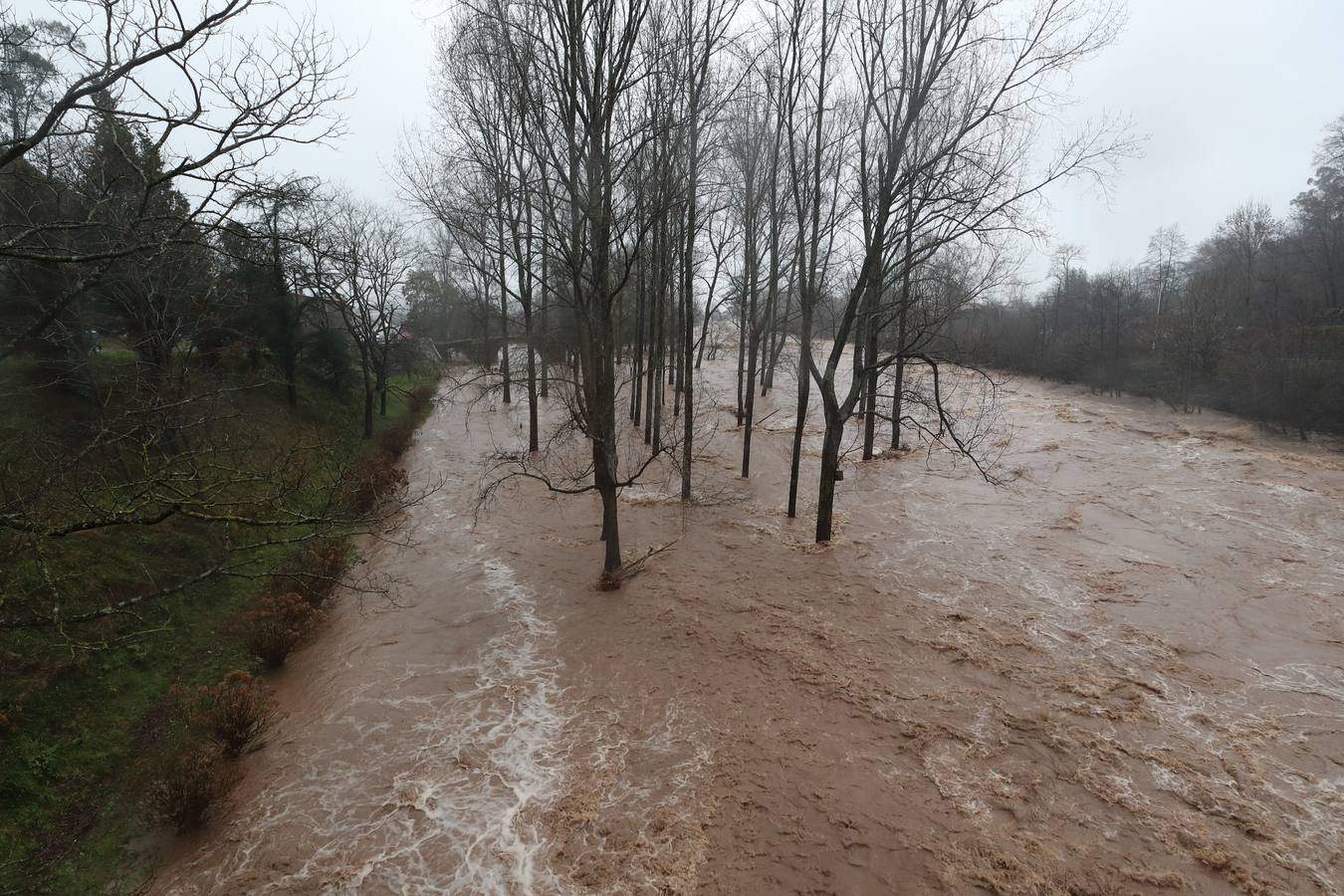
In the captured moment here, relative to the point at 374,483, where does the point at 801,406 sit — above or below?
above

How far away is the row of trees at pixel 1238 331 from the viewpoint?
22344mm

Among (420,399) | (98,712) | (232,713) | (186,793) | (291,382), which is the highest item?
(291,382)

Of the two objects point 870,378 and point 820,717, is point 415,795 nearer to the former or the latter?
point 820,717

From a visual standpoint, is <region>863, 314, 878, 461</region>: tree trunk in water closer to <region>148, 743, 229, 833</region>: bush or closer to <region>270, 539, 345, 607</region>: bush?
<region>148, 743, 229, 833</region>: bush

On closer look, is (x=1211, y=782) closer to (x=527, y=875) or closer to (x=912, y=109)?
(x=527, y=875)

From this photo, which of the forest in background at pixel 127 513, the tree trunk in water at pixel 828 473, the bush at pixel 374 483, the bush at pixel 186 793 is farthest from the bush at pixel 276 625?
the tree trunk in water at pixel 828 473

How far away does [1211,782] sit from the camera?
18.3ft

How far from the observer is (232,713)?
21.6 ft

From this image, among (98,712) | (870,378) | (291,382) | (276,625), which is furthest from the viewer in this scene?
(291,382)

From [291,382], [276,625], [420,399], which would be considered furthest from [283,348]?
[276,625]

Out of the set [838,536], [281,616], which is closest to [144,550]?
[281,616]

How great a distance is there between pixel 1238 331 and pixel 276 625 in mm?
38669

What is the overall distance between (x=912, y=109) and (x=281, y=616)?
39.6 ft

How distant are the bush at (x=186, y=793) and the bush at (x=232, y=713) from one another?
0.61 metres
